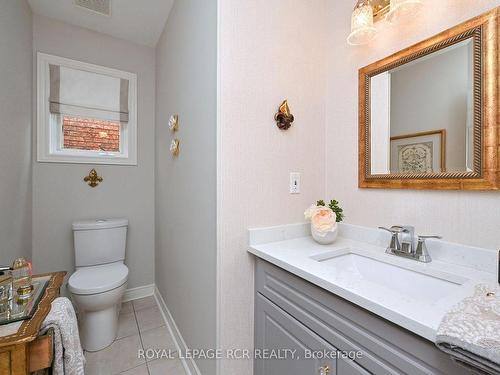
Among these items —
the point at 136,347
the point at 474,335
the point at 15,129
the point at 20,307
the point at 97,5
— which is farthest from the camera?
the point at 97,5

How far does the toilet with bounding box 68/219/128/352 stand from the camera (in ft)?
5.17

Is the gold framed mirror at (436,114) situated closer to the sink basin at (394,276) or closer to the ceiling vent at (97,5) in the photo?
the sink basin at (394,276)

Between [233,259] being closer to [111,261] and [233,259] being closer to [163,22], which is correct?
[111,261]

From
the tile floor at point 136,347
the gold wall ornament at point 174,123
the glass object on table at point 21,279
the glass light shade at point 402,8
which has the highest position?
the glass light shade at point 402,8

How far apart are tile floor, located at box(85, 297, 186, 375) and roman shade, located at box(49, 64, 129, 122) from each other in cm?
185

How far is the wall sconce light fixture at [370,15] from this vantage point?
3.39 feet

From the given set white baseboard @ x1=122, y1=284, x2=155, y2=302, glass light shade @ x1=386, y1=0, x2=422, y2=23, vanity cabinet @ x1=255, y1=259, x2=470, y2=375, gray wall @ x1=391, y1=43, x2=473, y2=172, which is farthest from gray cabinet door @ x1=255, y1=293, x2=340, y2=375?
white baseboard @ x1=122, y1=284, x2=155, y2=302

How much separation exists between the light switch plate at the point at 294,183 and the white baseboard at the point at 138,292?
6.54 feet

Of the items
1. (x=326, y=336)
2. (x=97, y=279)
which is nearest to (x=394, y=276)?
(x=326, y=336)

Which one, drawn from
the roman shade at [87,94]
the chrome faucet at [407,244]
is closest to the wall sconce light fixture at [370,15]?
the chrome faucet at [407,244]

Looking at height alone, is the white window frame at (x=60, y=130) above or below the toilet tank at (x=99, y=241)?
above

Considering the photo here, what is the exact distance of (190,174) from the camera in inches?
56.1

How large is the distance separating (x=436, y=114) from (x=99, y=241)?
8.07 ft

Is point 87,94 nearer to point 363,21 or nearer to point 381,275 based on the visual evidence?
point 363,21
